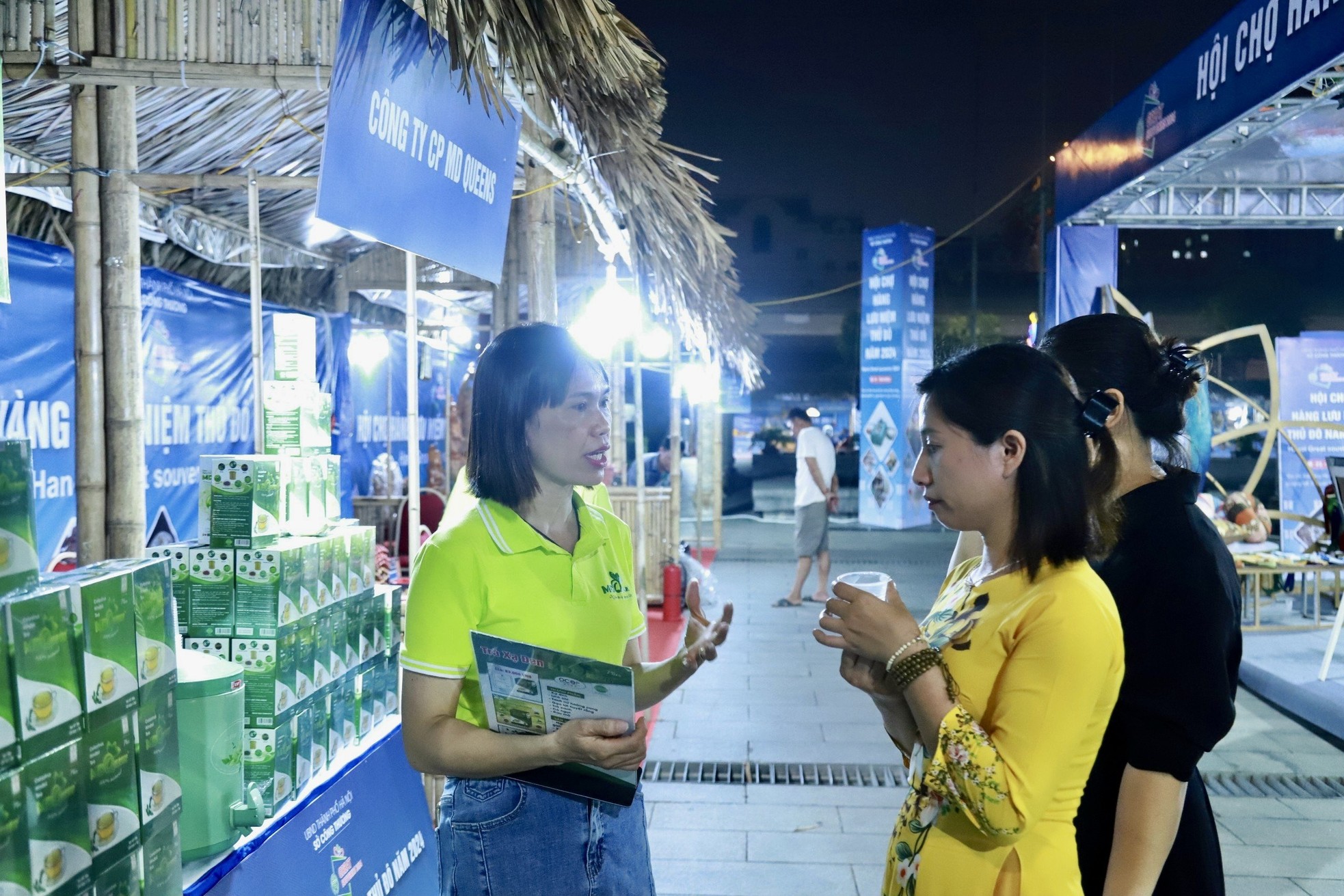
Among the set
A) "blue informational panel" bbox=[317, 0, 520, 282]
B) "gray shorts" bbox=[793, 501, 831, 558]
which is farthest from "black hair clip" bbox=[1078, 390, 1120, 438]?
"gray shorts" bbox=[793, 501, 831, 558]

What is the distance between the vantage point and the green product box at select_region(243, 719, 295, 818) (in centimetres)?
234

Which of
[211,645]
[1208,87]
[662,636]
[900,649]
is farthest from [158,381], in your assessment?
[1208,87]

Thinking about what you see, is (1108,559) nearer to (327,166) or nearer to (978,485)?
(978,485)

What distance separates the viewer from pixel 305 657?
2.57m

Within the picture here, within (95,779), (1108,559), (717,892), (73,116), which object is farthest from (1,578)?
(717,892)

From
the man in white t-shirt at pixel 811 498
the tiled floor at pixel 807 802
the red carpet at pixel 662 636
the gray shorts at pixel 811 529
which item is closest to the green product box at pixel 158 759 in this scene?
the tiled floor at pixel 807 802

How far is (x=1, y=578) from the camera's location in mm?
1458

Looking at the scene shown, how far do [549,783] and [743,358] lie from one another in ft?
29.4

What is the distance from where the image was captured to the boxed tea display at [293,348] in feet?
9.16

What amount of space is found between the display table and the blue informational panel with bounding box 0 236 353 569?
2393 mm

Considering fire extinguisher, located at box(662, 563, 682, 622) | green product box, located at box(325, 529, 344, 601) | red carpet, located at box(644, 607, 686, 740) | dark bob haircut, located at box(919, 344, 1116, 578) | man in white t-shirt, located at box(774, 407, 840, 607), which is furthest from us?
man in white t-shirt, located at box(774, 407, 840, 607)

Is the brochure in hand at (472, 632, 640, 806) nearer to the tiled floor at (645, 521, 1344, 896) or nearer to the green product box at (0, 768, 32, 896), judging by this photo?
the green product box at (0, 768, 32, 896)

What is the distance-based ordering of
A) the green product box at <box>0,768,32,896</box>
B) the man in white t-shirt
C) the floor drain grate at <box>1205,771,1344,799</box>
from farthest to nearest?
the man in white t-shirt, the floor drain grate at <box>1205,771,1344,799</box>, the green product box at <box>0,768,32,896</box>

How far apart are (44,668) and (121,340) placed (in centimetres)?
186
